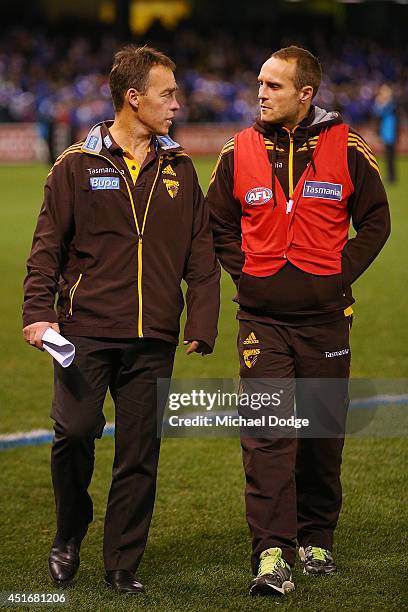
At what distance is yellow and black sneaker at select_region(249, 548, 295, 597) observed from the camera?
4.72 meters

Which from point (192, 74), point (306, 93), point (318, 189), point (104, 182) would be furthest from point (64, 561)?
point (192, 74)

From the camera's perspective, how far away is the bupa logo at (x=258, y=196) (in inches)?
195

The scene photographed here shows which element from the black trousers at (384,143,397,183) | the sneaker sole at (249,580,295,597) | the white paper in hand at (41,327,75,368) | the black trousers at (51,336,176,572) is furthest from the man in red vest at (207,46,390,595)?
the black trousers at (384,143,397,183)

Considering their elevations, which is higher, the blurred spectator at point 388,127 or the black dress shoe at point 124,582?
the blurred spectator at point 388,127

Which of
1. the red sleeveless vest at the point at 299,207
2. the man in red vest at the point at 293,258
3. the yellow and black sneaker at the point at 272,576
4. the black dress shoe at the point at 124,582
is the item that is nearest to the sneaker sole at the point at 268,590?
the yellow and black sneaker at the point at 272,576

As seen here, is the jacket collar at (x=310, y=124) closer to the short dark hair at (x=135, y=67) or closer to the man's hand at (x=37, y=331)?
the short dark hair at (x=135, y=67)

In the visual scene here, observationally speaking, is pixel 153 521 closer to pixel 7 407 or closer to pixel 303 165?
pixel 303 165

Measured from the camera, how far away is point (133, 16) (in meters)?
50.2

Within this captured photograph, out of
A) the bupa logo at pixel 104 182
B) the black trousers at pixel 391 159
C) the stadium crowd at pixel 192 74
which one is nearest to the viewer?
the bupa logo at pixel 104 182

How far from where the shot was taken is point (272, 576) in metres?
4.73

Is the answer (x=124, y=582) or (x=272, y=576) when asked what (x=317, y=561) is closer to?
(x=272, y=576)

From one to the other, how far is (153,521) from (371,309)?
6.21 m

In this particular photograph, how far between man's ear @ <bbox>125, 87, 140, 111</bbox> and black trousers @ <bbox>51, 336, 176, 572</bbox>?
36.4 inches

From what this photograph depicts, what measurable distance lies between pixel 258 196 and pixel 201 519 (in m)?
1.78
